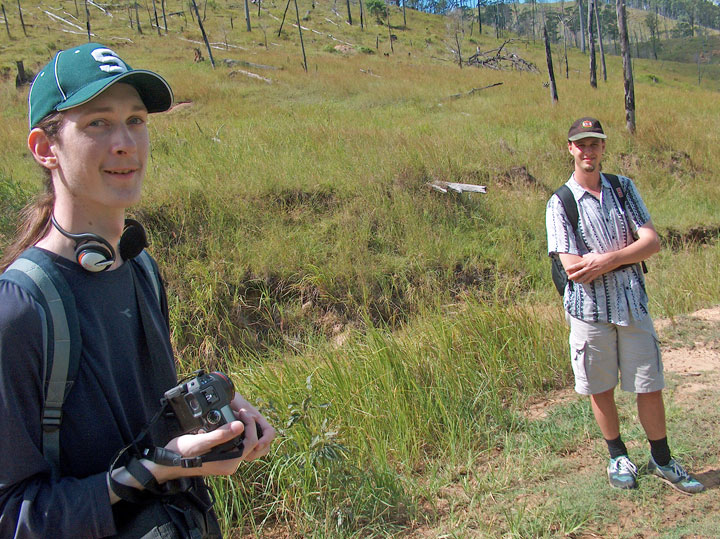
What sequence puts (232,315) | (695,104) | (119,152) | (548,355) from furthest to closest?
(695,104) → (232,315) → (548,355) → (119,152)

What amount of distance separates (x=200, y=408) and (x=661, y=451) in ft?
9.40

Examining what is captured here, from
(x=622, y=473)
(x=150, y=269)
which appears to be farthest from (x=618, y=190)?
(x=150, y=269)

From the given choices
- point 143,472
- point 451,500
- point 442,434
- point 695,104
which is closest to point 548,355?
point 442,434

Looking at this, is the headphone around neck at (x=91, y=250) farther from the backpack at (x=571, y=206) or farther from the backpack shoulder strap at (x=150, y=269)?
the backpack at (x=571, y=206)

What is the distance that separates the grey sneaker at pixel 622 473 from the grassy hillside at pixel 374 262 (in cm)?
76

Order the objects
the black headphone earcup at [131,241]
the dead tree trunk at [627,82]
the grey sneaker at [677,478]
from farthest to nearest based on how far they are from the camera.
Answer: the dead tree trunk at [627,82] < the grey sneaker at [677,478] < the black headphone earcup at [131,241]

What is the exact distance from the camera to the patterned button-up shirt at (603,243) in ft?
10.6

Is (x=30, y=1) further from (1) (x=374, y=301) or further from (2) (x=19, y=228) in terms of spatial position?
(2) (x=19, y=228)

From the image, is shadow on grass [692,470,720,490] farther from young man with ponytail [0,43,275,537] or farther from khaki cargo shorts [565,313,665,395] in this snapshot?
young man with ponytail [0,43,275,537]

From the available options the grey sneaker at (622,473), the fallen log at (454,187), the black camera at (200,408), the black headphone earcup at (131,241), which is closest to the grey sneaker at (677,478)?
the grey sneaker at (622,473)

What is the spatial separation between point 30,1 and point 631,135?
180 feet

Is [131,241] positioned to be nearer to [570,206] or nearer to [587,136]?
[570,206]

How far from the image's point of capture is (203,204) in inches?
294

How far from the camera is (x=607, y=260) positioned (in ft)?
10.5
